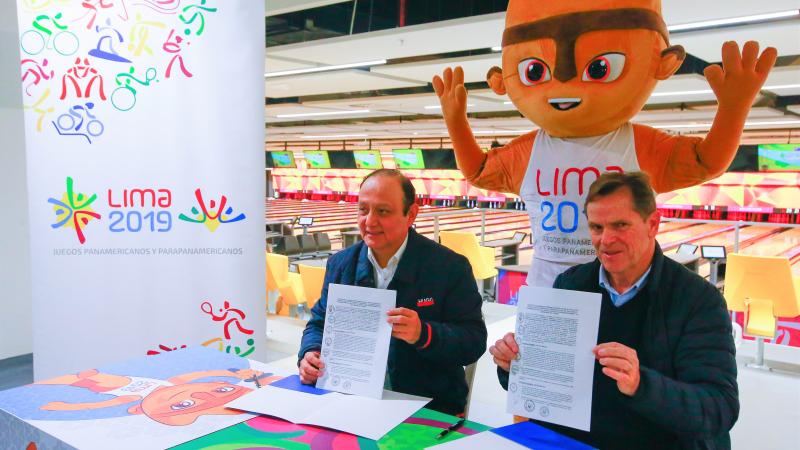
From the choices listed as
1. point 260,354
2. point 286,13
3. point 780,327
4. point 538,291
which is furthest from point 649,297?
point 780,327

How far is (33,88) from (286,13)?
2.42 metres

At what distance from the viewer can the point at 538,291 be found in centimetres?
135

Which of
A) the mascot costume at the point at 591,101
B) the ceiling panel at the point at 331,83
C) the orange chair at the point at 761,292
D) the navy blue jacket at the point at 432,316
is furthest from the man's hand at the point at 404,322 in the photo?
the ceiling panel at the point at 331,83

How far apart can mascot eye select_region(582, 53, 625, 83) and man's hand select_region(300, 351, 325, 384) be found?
1.22 m

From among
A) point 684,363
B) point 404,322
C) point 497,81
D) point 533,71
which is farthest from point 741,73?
point 404,322

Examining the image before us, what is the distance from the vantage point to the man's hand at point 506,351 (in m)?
1.36

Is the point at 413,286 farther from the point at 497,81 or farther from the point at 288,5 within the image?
the point at 288,5

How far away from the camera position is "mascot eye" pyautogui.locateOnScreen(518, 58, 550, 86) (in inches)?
82.4

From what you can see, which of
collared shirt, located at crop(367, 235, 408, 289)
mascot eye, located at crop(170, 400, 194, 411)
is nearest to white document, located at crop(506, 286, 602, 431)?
collared shirt, located at crop(367, 235, 408, 289)

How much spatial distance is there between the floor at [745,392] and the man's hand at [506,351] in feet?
5.23

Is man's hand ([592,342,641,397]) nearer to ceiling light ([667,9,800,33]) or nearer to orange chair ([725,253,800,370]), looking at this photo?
ceiling light ([667,9,800,33])

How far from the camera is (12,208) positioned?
424 centimetres

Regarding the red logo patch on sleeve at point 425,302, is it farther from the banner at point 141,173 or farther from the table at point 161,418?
the banner at point 141,173

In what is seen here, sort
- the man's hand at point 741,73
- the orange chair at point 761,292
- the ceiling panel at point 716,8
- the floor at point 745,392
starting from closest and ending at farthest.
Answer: the man's hand at point 741,73 → the floor at point 745,392 → the ceiling panel at point 716,8 → the orange chair at point 761,292
